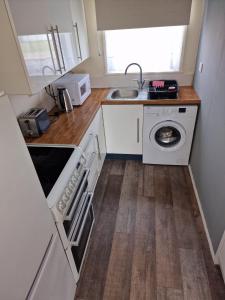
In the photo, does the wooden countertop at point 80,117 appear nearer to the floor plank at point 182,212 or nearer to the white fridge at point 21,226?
the white fridge at point 21,226

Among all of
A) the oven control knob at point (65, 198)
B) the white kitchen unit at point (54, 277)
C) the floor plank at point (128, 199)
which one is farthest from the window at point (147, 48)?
the white kitchen unit at point (54, 277)

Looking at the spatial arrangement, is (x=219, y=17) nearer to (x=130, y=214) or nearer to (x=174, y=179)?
(x=174, y=179)

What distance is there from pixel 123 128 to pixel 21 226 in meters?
1.90

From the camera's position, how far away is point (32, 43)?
4.33 ft

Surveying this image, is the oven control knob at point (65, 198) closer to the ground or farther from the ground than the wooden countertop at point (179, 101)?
closer to the ground

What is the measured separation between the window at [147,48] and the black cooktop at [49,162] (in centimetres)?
170

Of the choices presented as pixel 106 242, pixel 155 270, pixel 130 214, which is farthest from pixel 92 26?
pixel 155 270

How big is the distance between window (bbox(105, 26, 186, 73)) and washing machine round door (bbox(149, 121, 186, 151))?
0.82 meters

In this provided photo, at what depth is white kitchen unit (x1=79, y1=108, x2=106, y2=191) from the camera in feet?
6.18

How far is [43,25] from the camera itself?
1.43 metres

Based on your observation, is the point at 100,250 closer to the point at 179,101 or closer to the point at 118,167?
the point at 118,167

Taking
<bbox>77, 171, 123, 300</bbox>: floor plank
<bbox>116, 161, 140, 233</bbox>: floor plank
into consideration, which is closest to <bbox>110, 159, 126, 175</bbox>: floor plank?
<bbox>116, 161, 140, 233</bbox>: floor plank

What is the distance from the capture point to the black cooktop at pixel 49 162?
127 cm

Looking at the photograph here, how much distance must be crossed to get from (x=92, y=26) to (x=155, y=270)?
2.74m
